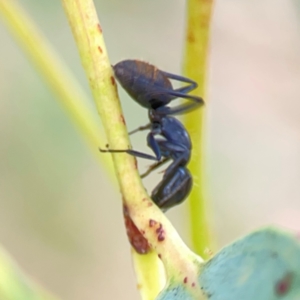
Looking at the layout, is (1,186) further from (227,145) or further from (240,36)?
(240,36)

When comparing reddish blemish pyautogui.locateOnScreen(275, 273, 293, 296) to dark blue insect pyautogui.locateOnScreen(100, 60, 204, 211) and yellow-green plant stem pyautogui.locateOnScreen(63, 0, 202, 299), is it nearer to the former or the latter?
yellow-green plant stem pyautogui.locateOnScreen(63, 0, 202, 299)

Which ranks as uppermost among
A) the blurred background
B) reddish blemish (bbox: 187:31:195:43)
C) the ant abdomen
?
reddish blemish (bbox: 187:31:195:43)

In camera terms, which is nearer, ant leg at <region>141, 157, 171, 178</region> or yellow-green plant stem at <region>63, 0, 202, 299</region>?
yellow-green plant stem at <region>63, 0, 202, 299</region>

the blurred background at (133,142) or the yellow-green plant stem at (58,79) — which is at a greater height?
the yellow-green plant stem at (58,79)

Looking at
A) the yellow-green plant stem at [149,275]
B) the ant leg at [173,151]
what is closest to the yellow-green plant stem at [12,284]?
the yellow-green plant stem at [149,275]

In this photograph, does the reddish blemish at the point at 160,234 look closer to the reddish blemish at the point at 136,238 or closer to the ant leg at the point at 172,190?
the reddish blemish at the point at 136,238

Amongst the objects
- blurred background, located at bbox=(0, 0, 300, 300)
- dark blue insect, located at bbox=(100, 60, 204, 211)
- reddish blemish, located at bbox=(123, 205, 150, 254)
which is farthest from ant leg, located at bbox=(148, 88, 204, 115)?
blurred background, located at bbox=(0, 0, 300, 300)
